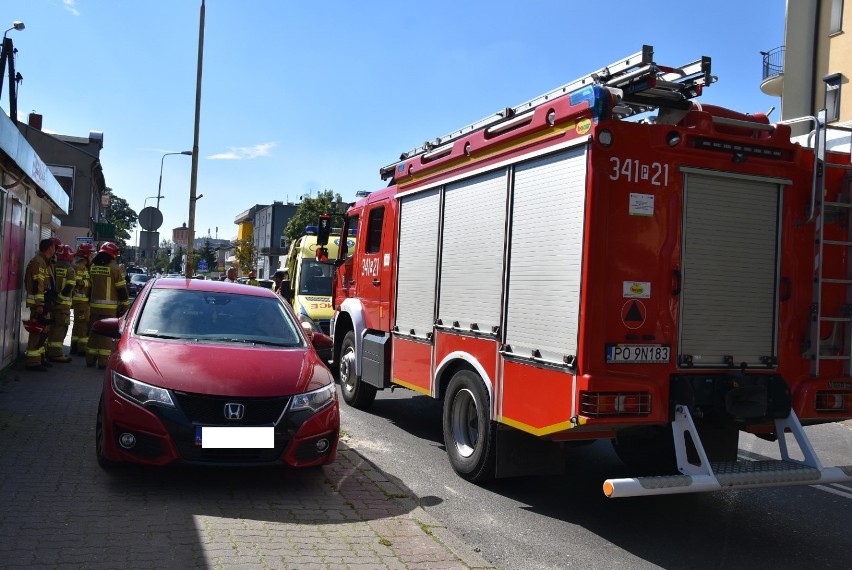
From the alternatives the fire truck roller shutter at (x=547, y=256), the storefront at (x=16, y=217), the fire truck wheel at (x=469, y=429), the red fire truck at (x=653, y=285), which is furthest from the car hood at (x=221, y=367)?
the storefront at (x=16, y=217)

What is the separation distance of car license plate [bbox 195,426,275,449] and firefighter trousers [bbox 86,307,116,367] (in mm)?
6756

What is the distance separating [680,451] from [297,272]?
9.71 metres

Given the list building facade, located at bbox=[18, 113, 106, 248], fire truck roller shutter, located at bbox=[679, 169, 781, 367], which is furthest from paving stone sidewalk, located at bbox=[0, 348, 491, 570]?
building facade, located at bbox=[18, 113, 106, 248]

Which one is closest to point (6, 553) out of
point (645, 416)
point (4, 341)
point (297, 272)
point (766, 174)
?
point (645, 416)

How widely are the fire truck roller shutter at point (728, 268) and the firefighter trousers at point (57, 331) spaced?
9.41m

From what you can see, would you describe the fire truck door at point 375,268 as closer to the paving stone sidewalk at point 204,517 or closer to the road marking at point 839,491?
the paving stone sidewalk at point 204,517

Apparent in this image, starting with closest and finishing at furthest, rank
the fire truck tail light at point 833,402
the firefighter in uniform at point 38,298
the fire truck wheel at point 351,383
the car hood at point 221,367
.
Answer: the car hood at point 221,367 < the fire truck tail light at point 833,402 < the fire truck wheel at point 351,383 < the firefighter in uniform at point 38,298

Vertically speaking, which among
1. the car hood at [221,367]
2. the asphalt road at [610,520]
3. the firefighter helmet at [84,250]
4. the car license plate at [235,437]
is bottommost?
the asphalt road at [610,520]

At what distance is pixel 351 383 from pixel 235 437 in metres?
4.40

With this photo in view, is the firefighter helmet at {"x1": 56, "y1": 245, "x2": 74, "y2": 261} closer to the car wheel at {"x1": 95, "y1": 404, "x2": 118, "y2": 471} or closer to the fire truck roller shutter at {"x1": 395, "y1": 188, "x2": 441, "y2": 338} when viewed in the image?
the fire truck roller shutter at {"x1": 395, "y1": 188, "x2": 441, "y2": 338}

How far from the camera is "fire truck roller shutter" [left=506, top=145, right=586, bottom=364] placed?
4801 mm

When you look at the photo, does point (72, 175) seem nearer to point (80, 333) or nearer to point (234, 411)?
point (80, 333)

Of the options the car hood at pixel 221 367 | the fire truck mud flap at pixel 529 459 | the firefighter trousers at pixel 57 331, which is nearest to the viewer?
the car hood at pixel 221 367

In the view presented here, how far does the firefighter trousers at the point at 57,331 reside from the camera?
36.2 ft
